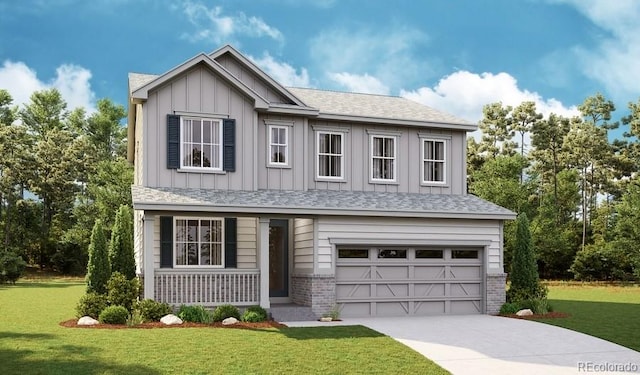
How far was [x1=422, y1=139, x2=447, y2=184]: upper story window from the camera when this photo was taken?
2206 centimetres

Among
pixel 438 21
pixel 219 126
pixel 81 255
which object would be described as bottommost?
pixel 81 255

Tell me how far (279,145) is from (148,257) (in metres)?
5.34

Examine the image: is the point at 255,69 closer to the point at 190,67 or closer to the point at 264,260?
the point at 190,67

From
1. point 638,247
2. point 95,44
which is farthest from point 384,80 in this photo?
point 95,44

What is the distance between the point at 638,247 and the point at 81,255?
123 ft

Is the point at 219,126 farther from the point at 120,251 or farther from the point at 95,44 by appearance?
the point at 95,44

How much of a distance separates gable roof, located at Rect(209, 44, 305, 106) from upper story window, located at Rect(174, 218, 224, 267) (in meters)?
4.29

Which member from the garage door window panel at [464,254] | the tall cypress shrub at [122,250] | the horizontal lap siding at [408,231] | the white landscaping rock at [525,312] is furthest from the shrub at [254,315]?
the white landscaping rock at [525,312]

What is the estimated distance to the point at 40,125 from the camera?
58.9 metres

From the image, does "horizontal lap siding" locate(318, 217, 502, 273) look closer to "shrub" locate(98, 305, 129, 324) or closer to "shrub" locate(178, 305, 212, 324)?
"shrub" locate(178, 305, 212, 324)

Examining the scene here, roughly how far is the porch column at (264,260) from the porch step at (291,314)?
345mm

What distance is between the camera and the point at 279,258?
20656 millimetres

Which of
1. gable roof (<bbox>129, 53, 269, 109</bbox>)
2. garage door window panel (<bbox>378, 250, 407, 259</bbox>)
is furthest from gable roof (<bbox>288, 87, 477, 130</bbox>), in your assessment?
garage door window panel (<bbox>378, 250, 407, 259</bbox>)

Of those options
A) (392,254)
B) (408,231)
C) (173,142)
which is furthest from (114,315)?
(408,231)
